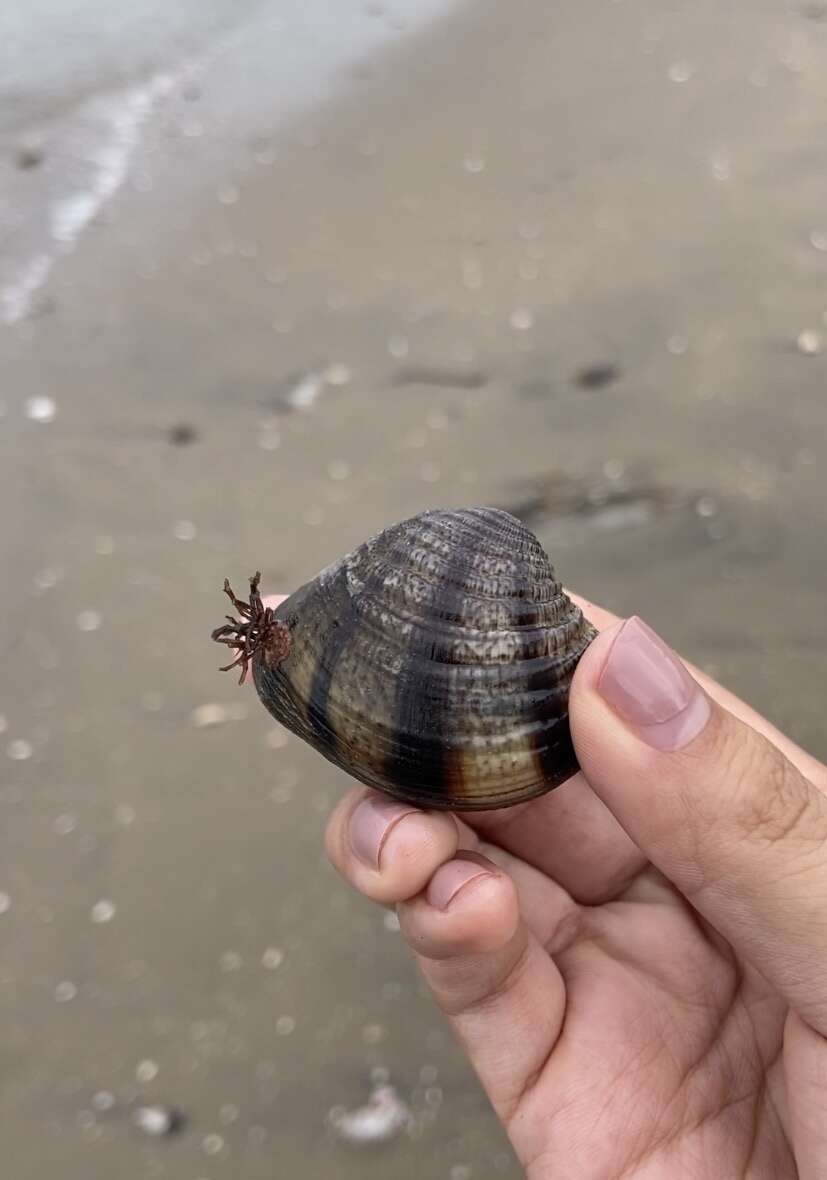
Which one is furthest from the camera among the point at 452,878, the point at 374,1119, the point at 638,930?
the point at 374,1119

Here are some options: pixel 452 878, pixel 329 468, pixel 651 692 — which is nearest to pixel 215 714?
pixel 329 468

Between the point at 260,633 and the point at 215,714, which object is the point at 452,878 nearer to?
the point at 260,633

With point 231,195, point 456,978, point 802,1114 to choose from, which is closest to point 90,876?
point 456,978

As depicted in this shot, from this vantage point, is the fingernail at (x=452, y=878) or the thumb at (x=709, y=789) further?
the fingernail at (x=452, y=878)

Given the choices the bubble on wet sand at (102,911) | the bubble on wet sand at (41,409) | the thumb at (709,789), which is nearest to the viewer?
the thumb at (709,789)

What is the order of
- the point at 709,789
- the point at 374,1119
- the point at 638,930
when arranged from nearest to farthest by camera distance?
1. the point at 709,789
2. the point at 638,930
3. the point at 374,1119

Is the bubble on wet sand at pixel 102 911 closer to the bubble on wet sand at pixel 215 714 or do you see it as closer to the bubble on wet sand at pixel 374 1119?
the bubble on wet sand at pixel 215 714

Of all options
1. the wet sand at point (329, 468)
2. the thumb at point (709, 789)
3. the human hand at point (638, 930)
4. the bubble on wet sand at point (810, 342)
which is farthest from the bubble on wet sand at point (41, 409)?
the thumb at point (709, 789)
